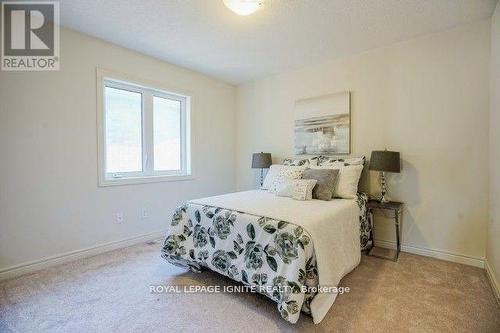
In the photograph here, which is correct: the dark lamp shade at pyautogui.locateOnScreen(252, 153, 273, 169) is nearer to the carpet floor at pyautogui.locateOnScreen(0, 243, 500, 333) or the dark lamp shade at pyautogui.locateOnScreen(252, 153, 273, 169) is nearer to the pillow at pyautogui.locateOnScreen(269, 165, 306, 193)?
the pillow at pyautogui.locateOnScreen(269, 165, 306, 193)

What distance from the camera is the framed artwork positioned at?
312cm

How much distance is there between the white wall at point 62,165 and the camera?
2166 mm

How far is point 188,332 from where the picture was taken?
150cm

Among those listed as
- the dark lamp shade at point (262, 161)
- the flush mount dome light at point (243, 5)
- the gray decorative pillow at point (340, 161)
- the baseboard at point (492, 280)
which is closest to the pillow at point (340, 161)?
the gray decorative pillow at point (340, 161)

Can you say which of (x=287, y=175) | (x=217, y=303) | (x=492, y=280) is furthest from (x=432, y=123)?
(x=217, y=303)

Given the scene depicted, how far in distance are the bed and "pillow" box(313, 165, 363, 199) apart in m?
0.15

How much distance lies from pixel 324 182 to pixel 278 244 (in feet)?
3.73

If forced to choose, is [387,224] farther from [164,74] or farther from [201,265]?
[164,74]

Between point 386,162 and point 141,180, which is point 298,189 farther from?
point 141,180

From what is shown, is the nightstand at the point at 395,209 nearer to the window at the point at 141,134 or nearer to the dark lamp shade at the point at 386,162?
the dark lamp shade at the point at 386,162

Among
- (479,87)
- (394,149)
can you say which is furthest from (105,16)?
(479,87)

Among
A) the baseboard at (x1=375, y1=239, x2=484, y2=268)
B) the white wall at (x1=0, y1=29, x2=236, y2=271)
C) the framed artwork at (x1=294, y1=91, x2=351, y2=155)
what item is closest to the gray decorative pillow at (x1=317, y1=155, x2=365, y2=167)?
the framed artwork at (x1=294, y1=91, x2=351, y2=155)

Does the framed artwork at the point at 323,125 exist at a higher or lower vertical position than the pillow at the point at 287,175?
higher

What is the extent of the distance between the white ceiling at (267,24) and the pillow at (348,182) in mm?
1384
